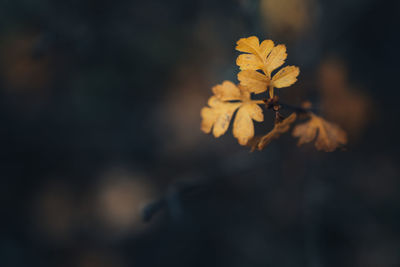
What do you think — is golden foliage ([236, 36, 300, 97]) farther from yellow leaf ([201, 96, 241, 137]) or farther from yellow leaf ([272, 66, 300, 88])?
yellow leaf ([201, 96, 241, 137])

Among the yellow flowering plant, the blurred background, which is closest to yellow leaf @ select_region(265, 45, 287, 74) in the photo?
the yellow flowering plant

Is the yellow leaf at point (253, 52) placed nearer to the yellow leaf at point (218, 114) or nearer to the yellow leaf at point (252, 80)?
the yellow leaf at point (252, 80)

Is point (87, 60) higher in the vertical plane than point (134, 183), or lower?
higher

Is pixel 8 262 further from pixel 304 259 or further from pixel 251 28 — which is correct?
pixel 251 28

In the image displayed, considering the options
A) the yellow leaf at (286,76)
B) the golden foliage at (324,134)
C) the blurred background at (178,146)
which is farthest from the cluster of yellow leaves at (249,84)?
the blurred background at (178,146)

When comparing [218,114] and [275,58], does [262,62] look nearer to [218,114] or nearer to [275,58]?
[275,58]

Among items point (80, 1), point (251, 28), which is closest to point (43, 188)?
point (80, 1)
